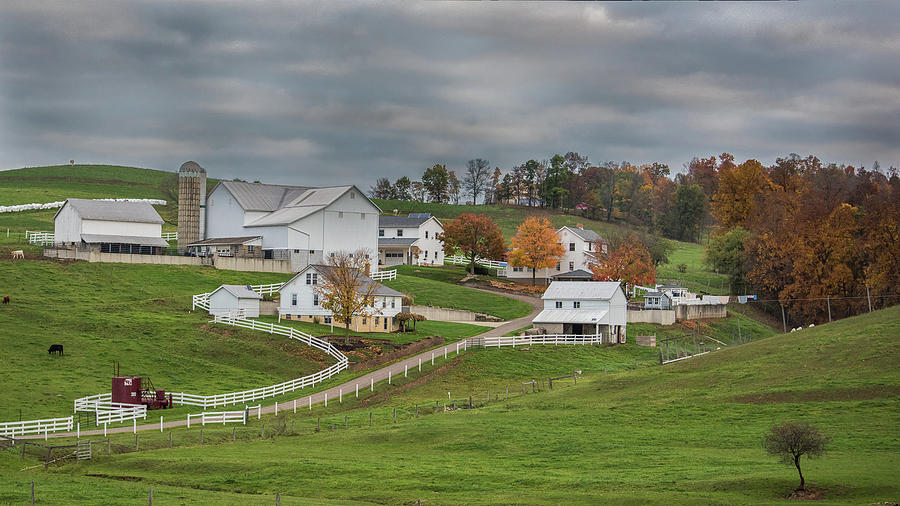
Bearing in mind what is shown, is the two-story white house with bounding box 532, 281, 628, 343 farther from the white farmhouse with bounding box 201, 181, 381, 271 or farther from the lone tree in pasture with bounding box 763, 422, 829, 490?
the lone tree in pasture with bounding box 763, 422, 829, 490

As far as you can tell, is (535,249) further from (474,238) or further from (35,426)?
(35,426)

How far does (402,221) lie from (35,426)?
273 feet

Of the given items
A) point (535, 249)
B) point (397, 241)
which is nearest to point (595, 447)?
point (535, 249)

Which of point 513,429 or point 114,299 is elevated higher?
point 114,299

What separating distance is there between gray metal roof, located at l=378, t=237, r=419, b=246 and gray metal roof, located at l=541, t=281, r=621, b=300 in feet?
127

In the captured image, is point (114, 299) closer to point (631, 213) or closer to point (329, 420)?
point (329, 420)

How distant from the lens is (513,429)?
4069cm

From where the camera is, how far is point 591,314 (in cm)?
7925

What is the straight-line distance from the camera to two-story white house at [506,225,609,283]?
111500mm

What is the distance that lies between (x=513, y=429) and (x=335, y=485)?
1233cm

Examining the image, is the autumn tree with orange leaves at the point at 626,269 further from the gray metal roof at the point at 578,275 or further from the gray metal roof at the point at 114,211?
the gray metal roof at the point at 114,211

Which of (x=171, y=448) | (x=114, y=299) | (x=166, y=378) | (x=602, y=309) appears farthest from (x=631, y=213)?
(x=171, y=448)

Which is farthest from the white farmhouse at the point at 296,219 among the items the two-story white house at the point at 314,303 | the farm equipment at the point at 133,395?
the farm equipment at the point at 133,395

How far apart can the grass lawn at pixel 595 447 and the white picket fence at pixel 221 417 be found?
70.5 inches
